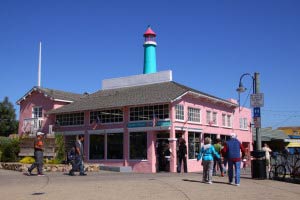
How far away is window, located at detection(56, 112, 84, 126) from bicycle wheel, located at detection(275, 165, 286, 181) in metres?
15.6

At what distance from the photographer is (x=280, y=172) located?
53.9 feet

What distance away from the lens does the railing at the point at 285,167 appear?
15941mm

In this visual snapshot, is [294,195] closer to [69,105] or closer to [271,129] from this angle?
[69,105]

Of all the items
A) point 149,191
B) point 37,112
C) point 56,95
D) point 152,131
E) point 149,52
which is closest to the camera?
point 149,191

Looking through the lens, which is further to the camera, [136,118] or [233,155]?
[136,118]

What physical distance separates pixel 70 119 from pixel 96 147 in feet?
11.0

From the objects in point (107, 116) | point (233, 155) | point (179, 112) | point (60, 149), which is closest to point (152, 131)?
point (179, 112)

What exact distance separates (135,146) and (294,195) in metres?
14.7

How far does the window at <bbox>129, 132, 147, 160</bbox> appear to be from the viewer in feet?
81.9

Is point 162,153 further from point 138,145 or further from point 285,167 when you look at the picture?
point 285,167

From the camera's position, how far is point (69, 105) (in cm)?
3027

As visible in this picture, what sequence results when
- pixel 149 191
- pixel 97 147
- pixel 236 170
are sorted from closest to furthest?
pixel 149 191 → pixel 236 170 → pixel 97 147

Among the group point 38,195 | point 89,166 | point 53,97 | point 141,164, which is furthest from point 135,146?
point 38,195

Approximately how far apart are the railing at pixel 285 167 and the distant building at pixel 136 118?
321 inches
